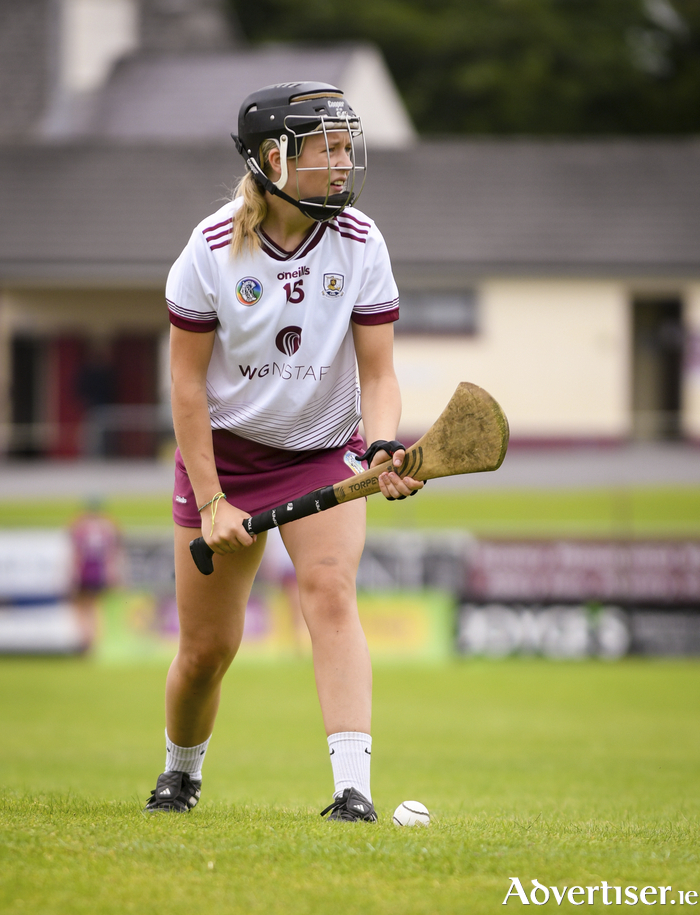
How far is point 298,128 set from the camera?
14.1 feet

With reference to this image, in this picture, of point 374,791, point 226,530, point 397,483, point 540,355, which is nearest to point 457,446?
point 397,483

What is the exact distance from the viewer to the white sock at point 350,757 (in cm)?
421

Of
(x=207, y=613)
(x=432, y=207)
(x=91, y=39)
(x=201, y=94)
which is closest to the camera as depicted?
(x=207, y=613)

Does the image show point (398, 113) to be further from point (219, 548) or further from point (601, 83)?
point (219, 548)

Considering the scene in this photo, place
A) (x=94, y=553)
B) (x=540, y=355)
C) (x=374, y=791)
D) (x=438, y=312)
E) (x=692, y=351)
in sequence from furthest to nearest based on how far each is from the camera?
1. (x=692, y=351)
2. (x=438, y=312)
3. (x=540, y=355)
4. (x=94, y=553)
5. (x=374, y=791)

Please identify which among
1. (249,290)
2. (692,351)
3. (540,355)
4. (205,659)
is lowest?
(205,659)

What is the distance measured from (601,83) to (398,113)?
291 inches

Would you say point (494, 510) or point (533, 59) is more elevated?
point (533, 59)

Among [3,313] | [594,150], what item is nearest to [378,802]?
[3,313]

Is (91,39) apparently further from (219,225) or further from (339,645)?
(339,645)

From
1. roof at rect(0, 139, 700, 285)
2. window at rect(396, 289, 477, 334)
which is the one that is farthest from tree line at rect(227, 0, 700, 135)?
window at rect(396, 289, 477, 334)

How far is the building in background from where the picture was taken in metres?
24.2

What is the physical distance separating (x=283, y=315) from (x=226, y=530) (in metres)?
0.78

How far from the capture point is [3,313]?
83.6 feet
